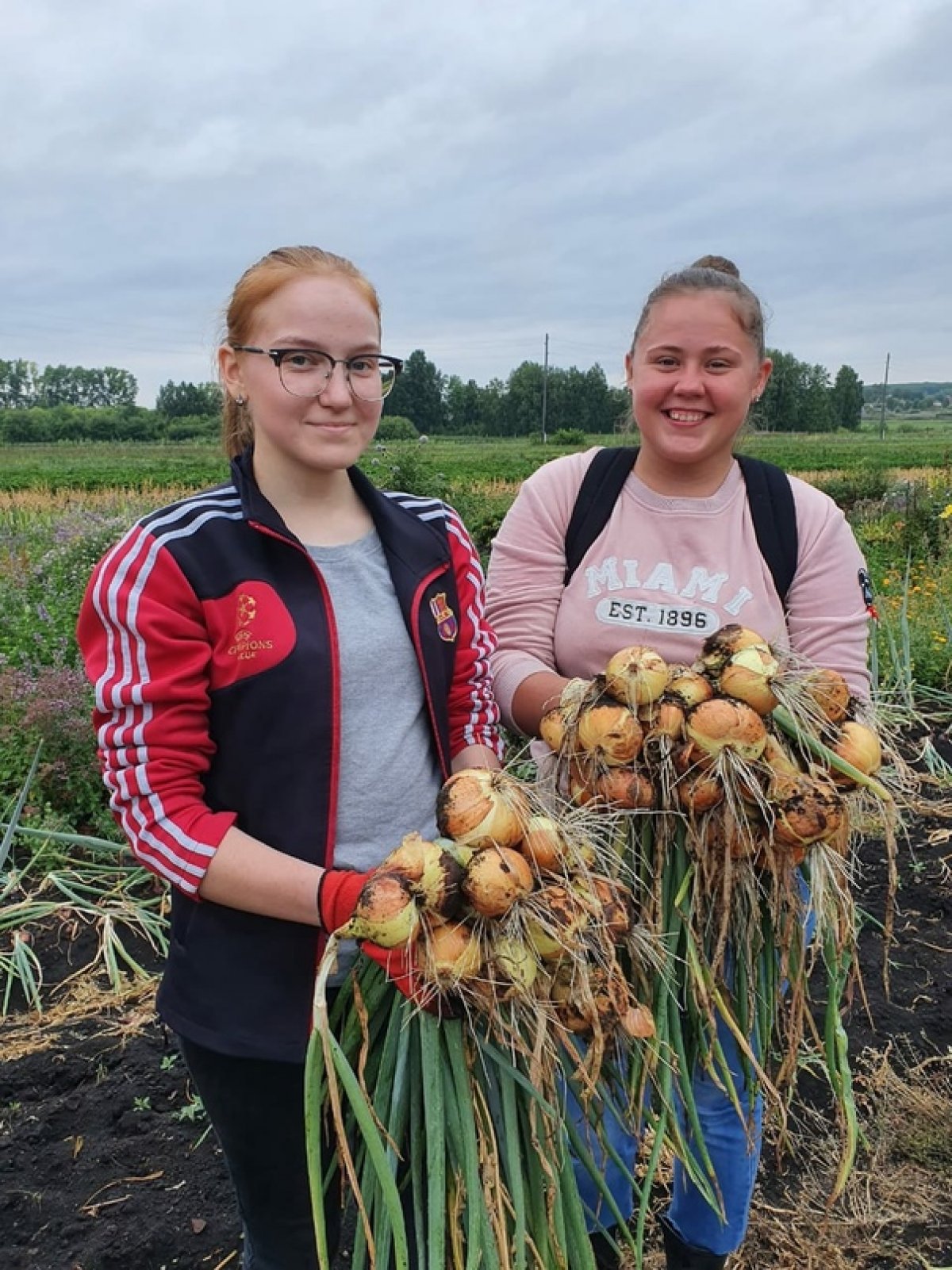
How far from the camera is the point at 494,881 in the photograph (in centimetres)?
96

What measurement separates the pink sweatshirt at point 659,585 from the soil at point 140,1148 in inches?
37.5

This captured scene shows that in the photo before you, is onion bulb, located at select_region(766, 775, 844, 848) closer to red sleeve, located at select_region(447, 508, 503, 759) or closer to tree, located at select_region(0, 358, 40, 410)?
red sleeve, located at select_region(447, 508, 503, 759)

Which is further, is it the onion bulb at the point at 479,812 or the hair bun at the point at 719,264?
the hair bun at the point at 719,264

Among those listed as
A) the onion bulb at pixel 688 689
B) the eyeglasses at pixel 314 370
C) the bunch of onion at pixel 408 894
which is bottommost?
the bunch of onion at pixel 408 894

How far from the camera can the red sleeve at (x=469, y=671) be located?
4.66ft

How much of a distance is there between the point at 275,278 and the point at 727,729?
2.68 ft

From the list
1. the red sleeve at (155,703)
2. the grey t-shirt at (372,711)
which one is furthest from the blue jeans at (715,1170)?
the red sleeve at (155,703)

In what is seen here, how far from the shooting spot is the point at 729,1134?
1598 millimetres

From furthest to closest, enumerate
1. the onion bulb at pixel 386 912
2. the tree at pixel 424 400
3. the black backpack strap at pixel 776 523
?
1. the tree at pixel 424 400
2. the black backpack strap at pixel 776 523
3. the onion bulb at pixel 386 912

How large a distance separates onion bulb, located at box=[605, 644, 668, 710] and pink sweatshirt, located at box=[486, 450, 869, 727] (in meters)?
0.35

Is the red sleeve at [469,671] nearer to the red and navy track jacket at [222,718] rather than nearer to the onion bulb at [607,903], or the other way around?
the red and navy track jacket at [222,718]

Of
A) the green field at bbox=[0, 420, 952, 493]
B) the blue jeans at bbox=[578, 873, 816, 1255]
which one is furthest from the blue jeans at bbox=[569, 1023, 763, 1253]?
the green field at bbox=[0, 420, 952, 493]

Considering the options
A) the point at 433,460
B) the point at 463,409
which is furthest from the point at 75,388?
the point at 433,460

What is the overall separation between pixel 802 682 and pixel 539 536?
0.55 metres
